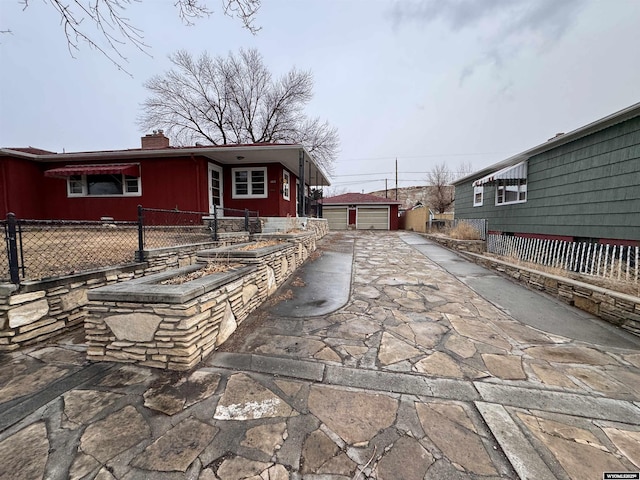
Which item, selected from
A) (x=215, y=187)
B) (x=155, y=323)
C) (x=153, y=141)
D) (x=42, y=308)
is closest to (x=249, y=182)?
(x=215, y=187)

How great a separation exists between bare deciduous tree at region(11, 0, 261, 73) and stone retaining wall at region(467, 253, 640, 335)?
5.67m

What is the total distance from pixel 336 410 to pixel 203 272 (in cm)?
231

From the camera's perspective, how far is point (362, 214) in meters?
21.4

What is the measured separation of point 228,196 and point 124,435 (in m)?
9.61

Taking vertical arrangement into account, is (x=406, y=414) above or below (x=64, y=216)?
below

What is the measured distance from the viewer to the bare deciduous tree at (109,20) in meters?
2.54

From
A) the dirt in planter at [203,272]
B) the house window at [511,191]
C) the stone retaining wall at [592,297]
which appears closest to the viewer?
the dirt in planter at [203,272]

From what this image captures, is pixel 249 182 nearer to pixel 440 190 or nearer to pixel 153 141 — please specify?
pixel 153 141

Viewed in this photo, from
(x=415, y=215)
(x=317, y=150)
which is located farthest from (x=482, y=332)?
(x=317, y=150)

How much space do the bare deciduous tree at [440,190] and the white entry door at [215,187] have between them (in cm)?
2059

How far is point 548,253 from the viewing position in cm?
662

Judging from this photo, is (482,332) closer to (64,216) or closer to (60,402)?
(60,402)

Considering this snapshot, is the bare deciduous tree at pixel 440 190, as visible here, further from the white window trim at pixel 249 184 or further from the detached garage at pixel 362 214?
the white window trim at pixel 249 184

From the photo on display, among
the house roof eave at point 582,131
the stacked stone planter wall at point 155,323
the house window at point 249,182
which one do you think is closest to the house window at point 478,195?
the house roof eave at point 582,131
